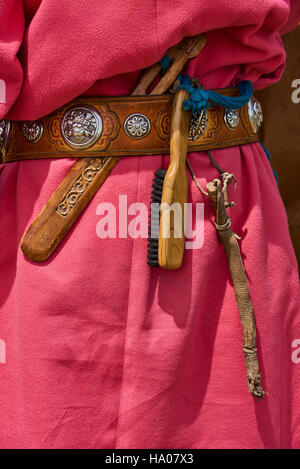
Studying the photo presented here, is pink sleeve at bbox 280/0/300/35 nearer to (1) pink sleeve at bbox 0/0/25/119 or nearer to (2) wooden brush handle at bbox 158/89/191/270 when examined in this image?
(2) wooden brush handle at bbox 158/89/191/270

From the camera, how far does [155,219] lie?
3.09 feet

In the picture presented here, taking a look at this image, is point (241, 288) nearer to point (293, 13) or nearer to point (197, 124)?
point (197, 124)

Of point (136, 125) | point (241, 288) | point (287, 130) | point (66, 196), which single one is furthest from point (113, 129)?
point (287, 130)

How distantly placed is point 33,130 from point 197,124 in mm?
304

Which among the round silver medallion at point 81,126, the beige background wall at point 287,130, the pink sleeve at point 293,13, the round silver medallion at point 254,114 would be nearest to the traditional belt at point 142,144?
→ the round silver medallion at point 81,126

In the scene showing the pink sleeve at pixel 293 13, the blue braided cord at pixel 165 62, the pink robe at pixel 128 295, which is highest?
the pink sleeve at pixel 293 13

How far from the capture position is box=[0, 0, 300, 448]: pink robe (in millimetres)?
897

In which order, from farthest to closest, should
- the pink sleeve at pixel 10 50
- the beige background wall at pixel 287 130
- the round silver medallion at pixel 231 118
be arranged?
the beige background wall at pixel 287 130
the round silver medallion at pixel 231 118
the pink sleeve at pixel 10 50

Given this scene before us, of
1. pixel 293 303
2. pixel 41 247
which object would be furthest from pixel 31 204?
pixel 293 303

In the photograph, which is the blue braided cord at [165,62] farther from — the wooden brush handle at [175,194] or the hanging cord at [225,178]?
the hanging cord at [225,178]

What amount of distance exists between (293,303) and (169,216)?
32 cm

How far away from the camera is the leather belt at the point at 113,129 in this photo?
0.95 metres

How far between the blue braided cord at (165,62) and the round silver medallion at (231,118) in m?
0.14

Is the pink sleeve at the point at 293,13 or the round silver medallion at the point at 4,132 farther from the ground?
the pink sleeve at the point at 293,13
